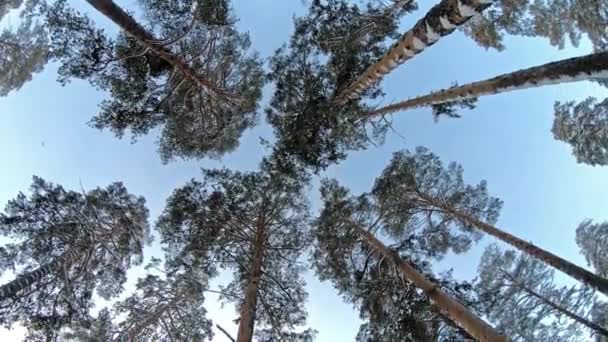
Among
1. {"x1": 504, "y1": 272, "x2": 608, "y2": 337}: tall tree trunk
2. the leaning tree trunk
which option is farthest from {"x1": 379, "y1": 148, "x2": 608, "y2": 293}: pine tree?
the leaning tree trunk

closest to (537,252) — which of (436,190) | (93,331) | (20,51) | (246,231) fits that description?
(436,190)

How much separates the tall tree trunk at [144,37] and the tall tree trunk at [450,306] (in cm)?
653

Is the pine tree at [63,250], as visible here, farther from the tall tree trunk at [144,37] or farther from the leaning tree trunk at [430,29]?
the leaning tree trunk at [430,29]

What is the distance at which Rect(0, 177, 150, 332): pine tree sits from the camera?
8.46 m

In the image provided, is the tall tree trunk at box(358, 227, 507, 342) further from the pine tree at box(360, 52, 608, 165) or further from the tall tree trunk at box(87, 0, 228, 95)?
the tall tree trunk at box(87, 0, 228, 95)

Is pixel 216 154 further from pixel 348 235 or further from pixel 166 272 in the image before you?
pixel 348 235

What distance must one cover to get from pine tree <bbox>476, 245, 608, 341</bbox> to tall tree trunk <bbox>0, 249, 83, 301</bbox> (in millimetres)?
10724

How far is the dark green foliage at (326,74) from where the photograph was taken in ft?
29.2

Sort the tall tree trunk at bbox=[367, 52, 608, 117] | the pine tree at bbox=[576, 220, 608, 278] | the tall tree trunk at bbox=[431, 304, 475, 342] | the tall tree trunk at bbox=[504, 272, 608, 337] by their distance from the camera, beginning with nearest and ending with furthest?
the tall tree trunk at bbox=[367, 52, 608, 117], the tall tree trunk at bbox=[431, 304, 475, 342], the tall tree trunk at bbox=[504, 272, 608, 337], the pine tree at bbox=[576, 220, 608, 278]

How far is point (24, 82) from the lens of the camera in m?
11.3

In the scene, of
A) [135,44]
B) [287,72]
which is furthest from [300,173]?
[135,44]

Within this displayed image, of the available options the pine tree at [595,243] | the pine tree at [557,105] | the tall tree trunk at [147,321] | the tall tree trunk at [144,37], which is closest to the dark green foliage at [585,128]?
the pine tree at [557,105]

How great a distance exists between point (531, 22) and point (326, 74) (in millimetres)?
5863

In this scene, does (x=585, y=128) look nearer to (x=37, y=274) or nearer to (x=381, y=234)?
(x=381, y=234)
